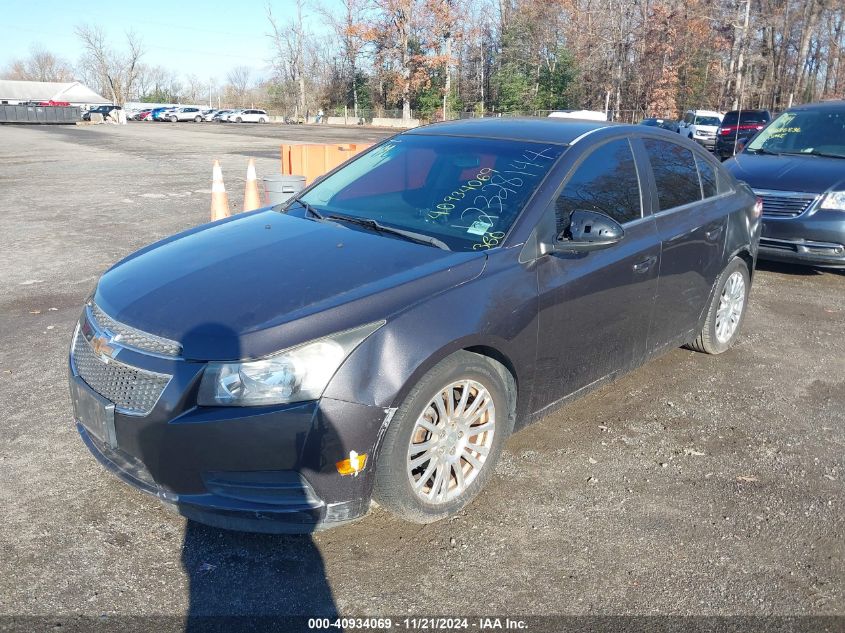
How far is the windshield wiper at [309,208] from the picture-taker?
13.0ft

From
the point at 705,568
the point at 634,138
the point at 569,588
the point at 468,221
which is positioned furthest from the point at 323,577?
the point at 634,138

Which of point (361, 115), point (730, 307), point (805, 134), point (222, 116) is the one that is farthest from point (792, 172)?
point (222, 116)

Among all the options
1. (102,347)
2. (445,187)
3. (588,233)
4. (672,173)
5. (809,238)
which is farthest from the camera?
(809,238)

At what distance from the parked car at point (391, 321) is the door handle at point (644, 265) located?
1cm

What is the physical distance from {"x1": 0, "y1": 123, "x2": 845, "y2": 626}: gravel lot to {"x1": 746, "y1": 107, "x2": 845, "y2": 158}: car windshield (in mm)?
4109

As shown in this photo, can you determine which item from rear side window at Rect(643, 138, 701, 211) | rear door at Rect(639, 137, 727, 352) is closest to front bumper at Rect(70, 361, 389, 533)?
rear door at Rect(639, 137, 727, 352)

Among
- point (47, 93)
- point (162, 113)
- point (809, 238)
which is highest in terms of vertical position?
point (47, 93)

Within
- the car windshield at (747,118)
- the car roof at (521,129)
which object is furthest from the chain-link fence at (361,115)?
the car roof at (521,129)

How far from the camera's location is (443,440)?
3.04 meters

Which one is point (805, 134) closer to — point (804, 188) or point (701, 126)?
point (804, 188)

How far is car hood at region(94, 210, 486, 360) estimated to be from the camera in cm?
269

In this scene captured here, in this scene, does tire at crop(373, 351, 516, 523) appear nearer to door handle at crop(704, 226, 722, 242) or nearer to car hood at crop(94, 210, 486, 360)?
car hood at crop(94, 210, 486, 360)

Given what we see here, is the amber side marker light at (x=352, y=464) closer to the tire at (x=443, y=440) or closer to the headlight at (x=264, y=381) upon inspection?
the tire at (x=443, y=440)

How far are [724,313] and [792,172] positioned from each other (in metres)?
3.47
